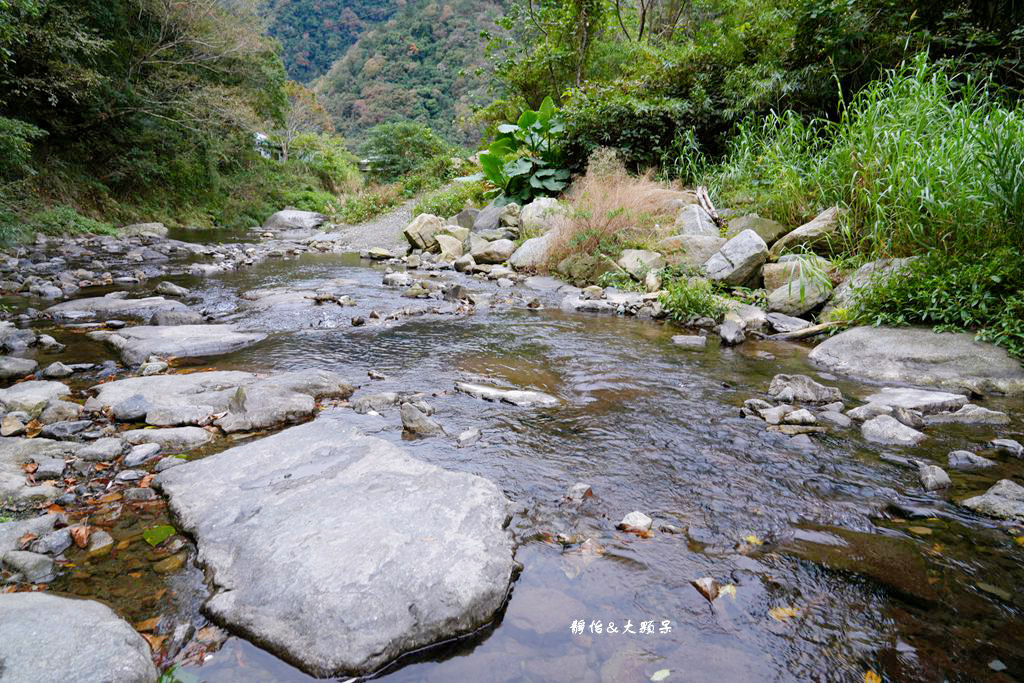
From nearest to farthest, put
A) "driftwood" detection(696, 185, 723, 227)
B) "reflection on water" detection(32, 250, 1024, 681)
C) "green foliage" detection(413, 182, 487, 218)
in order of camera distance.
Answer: "reflection on water" detection(32, 250, 1024, 681)
"driftwood" detection(696, 185, 723, 227)
"green foliage" detection(413, 182, 487, 218)

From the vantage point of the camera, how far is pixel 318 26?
54.8 meters

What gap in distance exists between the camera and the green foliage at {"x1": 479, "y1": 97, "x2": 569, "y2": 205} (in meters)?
10.9

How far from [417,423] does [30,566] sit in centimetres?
160

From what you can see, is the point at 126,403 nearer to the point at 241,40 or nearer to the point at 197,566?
the point at 197,566

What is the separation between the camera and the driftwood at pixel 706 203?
7527 millimetres

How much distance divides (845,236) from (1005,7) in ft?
14.3

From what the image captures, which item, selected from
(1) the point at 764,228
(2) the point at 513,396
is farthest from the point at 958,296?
(2) the point at 513,396

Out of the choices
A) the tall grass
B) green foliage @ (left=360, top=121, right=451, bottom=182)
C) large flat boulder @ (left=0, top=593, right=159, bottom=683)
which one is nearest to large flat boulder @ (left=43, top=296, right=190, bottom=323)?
large flat boulder @ (left=0, top=593, right=159, bottom=683)

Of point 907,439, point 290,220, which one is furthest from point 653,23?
point 907,439

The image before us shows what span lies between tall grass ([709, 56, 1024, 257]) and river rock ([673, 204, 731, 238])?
644mm

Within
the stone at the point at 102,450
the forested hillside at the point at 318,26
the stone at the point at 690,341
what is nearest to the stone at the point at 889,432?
the stone at the point at 690,341

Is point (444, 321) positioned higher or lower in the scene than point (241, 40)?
lower

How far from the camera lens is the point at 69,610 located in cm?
143

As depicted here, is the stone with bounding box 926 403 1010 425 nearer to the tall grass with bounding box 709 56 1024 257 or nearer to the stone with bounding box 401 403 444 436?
the tall grass with bounding box 709 56 1024 257
